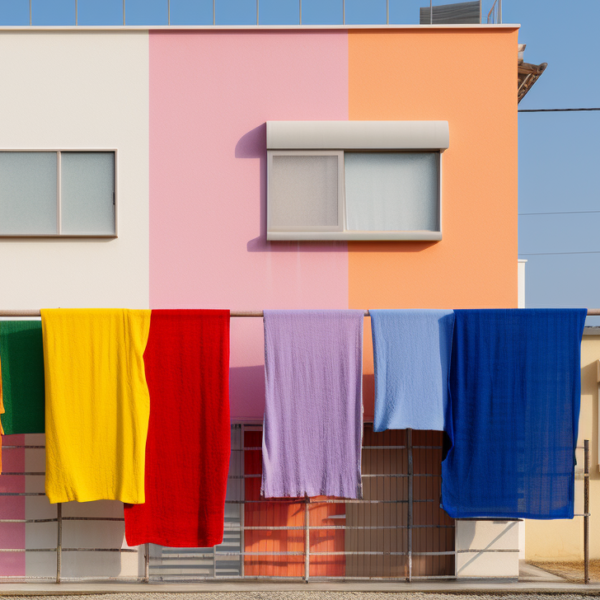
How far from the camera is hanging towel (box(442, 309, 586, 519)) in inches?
219

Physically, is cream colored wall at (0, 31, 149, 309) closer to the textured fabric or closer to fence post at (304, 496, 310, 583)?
the textured fabric

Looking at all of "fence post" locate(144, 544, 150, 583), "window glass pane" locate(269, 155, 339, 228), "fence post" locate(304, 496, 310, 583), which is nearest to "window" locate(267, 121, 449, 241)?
"window glass pane" locate(269, 155, 339, 228)

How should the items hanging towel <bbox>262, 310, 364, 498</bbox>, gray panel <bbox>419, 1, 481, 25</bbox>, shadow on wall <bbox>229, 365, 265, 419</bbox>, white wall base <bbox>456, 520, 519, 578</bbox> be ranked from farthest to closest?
gray panel <bbox>419, 1, 481, 25</bbox>
shadow on wall <bbox>229, 365, 265, 419</bbox>
white wall base <bbox>456, 520, 519, 578</bbox>
hanging towel <bbox>262, 310, 364, 498</bbox>

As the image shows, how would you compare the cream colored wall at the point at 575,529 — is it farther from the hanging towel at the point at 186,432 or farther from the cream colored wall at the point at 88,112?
the cream colored wall at the point at 88,112

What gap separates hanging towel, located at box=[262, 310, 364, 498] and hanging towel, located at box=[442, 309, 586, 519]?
98 centimetres

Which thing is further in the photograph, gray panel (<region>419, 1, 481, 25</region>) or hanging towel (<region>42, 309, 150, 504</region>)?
gray panel (<region>419, 1, 481, 25</region>)

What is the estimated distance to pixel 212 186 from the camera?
6.23m

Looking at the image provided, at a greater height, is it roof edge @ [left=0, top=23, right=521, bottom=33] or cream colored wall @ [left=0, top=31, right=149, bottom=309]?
roof edge @ [left=0, top=23, right=521, bottom=33]

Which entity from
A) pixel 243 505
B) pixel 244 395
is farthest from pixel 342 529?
pixel 244 395

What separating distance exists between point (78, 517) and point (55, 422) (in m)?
1.23

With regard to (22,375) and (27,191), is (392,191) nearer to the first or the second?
(27,191)

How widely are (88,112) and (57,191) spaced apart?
935 mm

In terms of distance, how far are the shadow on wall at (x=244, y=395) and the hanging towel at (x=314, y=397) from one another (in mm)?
581

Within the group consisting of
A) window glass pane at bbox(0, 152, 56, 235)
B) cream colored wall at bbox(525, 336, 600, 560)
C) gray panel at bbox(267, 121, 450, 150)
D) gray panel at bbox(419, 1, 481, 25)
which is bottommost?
cream colored wall at bbox(525, 336, 600, 560)
